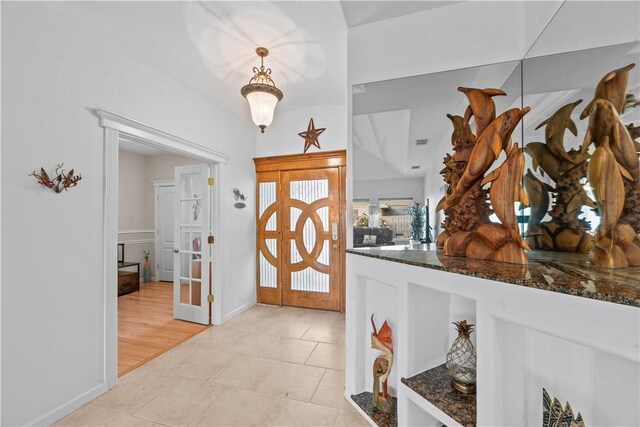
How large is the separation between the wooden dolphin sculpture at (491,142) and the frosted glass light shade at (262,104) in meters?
1.89

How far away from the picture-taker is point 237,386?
2057 millimetres

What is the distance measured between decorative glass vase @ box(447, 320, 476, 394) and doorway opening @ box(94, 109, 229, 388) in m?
2.36

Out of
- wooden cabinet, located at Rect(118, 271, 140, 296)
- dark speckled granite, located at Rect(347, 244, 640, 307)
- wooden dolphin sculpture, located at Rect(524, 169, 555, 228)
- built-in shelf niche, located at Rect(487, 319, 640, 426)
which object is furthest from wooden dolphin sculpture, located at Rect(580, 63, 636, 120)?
wooden cabinet, located at Rect(118, 271, 140, 296)

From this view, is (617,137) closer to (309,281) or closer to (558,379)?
(558,379)

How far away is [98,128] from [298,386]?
247 centimetres

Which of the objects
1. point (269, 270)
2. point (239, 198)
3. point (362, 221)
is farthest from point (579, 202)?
point (269, 270)

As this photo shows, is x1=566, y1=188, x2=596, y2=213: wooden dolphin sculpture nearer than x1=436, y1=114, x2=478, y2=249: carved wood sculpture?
Yes

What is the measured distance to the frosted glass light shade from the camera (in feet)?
8.14

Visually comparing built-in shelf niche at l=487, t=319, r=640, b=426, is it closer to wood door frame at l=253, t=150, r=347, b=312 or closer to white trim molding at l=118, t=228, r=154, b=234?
wood door frame at l=253, t=150, r=347, b=312

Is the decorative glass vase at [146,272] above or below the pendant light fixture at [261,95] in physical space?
below

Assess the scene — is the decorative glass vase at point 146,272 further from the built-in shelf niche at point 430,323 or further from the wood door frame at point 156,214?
the built-in shelf niche at point 430,323

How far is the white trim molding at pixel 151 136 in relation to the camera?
2057mm

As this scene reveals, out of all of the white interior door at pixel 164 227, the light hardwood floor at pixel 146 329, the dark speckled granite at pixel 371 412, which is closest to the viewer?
the dark speckled granite at pixel 371 412

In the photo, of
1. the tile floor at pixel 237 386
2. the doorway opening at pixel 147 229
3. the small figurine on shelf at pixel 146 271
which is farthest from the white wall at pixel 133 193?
the tile floor at pixel 237 386
